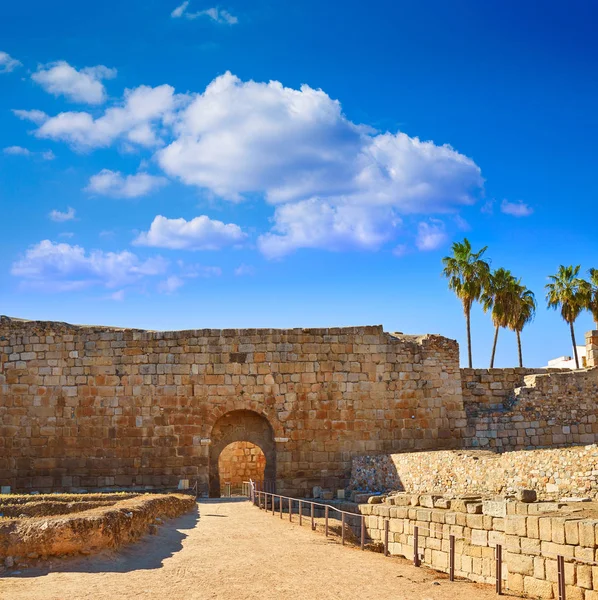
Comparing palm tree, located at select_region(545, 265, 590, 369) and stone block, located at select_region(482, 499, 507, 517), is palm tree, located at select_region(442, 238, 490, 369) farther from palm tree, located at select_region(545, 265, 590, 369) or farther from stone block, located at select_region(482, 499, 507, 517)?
stone block, located at select_region(482, 499, 507, 517)

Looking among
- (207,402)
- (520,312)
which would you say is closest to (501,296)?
(520,312)

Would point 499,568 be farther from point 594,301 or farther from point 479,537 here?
point 594,301

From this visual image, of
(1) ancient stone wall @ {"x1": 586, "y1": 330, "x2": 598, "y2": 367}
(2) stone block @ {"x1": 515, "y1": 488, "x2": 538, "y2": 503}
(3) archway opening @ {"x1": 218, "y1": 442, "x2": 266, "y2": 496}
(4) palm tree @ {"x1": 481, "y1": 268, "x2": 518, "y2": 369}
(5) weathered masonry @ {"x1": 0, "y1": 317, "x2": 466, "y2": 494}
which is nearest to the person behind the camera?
(2) stone block @ {"x1": 515, "y1": 488, "x2": 538, "y2": 503}

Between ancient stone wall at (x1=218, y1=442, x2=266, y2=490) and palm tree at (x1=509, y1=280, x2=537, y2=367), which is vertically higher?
palm tree at (x1=509, y1=280, x2=537, y2=367)

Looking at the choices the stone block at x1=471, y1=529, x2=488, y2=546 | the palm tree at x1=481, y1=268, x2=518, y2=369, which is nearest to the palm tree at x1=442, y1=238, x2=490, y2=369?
the palm tree at x1=481, y1=268, x2=518, y2=369

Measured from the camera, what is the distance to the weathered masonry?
22703 mm

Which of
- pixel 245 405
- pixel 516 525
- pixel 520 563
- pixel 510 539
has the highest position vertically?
pixel 245 405

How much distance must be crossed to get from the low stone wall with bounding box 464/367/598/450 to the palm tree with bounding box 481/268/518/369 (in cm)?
1392

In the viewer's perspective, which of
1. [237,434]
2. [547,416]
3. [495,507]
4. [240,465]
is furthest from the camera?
[240,465]

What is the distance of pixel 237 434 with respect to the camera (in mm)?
23531

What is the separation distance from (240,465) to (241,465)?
0.04 metres

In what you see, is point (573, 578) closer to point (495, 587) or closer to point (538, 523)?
point (538, 523)

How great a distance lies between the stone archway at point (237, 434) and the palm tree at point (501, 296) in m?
17.5

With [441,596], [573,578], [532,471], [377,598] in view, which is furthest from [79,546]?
[532,471]
